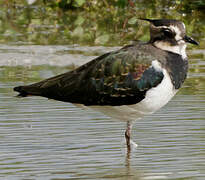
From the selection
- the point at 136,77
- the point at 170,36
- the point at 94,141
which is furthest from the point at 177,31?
the point at 94,141

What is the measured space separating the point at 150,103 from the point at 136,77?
0.25m

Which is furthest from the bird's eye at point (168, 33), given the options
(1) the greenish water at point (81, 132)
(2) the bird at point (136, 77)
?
(1) the greenish water at point (81, 132)

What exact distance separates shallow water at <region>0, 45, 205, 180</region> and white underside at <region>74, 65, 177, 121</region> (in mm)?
346

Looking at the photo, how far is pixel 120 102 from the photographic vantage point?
605 centimetres

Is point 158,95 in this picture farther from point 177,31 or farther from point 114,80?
point 177,31

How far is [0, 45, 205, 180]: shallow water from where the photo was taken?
5641 mm

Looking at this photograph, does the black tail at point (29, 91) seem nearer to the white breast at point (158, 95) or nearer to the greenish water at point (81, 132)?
the greenish water at point (81, 132)

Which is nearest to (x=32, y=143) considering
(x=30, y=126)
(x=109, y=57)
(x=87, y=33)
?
(x=30, y=126)

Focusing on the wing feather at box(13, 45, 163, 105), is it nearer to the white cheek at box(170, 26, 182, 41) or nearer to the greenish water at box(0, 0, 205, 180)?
the white cheek at box(170, 26, 182, 41)

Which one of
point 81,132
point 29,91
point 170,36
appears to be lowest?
point 81,132

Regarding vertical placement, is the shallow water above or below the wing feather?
below

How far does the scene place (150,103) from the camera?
19.4 feet

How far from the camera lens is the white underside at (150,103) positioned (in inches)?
231

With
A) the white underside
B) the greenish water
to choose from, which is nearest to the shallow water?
the greenish water
